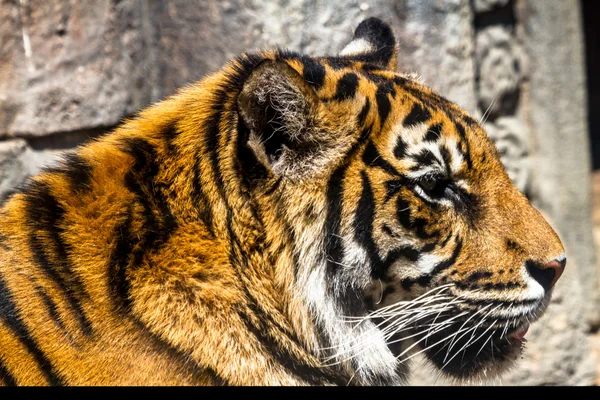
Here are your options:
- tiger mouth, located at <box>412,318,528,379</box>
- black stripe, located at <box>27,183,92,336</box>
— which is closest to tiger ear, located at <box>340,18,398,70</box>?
tiger mouth, located at <box>412,318,528,379</box>

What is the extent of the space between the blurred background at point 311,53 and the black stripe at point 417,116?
85cm

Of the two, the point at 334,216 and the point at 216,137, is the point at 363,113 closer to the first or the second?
the point at 334,216

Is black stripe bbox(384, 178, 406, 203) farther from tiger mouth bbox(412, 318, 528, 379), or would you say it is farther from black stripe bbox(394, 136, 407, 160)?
tiger mouth bbox(412, 318, 528, 379)

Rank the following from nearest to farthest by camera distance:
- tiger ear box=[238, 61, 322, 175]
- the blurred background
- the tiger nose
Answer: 1. tiger ear box=[238, 61, 322, 175]
2. the tiger nose
3. the blurred background

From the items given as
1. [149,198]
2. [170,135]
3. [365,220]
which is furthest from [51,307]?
[365,220]

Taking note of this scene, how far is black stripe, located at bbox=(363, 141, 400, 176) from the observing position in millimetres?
2262

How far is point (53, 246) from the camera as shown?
2137mm

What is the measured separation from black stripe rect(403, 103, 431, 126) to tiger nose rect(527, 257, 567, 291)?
0.55m

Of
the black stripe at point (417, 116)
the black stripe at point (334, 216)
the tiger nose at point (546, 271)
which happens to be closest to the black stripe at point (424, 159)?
the black stripe at point (417, 116)

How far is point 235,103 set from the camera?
7.23 feet

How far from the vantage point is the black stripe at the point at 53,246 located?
208 cm

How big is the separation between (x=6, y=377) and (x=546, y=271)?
1612mm

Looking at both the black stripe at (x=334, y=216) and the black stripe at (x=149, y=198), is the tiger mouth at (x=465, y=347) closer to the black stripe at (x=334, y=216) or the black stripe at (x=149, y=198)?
the black stripe at (x=334, y=216)
